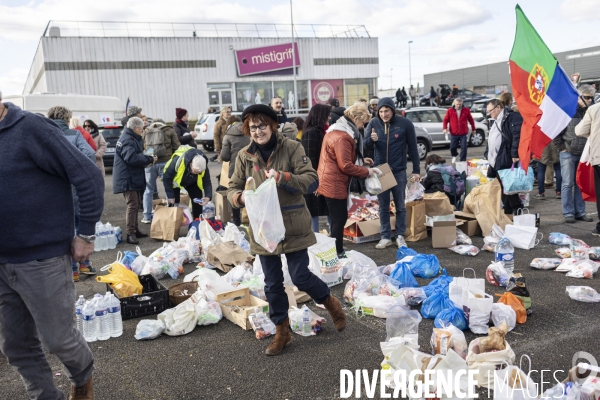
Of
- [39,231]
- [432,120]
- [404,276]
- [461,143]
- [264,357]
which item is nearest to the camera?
[39,231]

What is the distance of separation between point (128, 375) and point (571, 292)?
4.01 meters

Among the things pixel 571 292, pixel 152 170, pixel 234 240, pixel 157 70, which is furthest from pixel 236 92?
pixel 571 292

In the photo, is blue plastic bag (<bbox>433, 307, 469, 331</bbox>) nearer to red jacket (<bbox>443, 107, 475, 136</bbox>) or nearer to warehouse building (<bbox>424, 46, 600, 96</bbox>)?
red jacket (<bbox>443, 107, 475, 136</bbox>)

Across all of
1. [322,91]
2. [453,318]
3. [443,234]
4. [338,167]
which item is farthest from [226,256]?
[322,91]

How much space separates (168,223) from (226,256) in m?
1.99

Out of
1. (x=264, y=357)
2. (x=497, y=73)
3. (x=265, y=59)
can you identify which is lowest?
(x=264, y=357)

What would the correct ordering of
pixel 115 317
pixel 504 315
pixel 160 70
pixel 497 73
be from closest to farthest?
pixel 504 315 < pixel 115 317 < pixel 160 70 < pixel 497 73

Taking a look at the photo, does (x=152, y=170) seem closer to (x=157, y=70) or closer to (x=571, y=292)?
(x=571, y=292)

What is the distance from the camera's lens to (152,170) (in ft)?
30.9

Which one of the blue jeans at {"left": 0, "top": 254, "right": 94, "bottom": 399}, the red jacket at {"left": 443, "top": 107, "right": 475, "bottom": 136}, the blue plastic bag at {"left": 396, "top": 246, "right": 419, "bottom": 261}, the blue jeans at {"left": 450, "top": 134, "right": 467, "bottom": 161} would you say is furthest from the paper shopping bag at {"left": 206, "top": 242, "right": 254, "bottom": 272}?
the blue jeans at {"left": 450, "top": 134, "right": 467, "bottom": 161}

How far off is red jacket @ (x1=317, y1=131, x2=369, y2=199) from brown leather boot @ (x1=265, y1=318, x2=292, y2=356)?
2268 mm

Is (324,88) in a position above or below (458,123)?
above

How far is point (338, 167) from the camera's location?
623 centimetres

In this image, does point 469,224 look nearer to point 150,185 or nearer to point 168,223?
point 168,223
